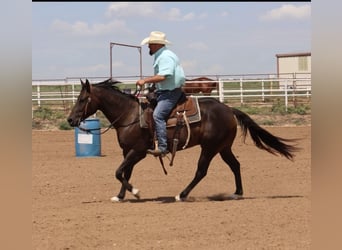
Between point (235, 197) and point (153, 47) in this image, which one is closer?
point (153, 47)

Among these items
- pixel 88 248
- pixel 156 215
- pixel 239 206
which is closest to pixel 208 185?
pixel 239 206

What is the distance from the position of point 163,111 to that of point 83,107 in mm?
1133

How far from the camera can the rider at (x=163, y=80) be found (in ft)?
22.7

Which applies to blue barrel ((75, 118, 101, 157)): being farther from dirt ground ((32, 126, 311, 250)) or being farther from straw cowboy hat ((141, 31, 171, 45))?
straw cowboy hat ((141, 31, 171, 45))

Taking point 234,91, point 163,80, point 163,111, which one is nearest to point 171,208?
point 163,111

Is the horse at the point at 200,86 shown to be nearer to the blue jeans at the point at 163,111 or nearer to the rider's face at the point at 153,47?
the blue jeans at the point at 163,111

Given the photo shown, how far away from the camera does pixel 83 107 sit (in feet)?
24.2

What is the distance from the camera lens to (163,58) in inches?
274

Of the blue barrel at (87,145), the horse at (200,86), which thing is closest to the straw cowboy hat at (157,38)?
the blue barrel at (87,145)

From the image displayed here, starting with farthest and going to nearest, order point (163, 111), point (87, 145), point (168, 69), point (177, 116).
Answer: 1. point (87, 145)
2. point (177, 116)
3. point (163, 111)
4. point (168, 69)

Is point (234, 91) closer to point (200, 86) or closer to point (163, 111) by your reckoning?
point (200, 86)

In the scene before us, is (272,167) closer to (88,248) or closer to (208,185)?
(208,185)

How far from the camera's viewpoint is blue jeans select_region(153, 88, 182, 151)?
23.4 feet
